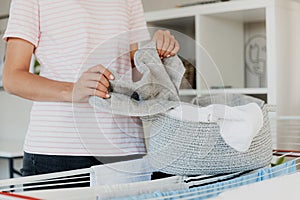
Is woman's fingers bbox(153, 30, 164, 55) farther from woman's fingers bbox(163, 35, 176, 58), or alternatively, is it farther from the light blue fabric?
the light blue fabric

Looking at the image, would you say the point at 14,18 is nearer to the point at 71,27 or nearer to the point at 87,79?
the point at 71,27

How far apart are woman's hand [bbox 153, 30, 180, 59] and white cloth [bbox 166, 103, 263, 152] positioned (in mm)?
144

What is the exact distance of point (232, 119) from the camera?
792 millimetres

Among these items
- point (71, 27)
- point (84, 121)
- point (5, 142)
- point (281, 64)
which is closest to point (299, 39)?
point (281, 64)

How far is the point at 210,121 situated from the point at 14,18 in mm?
512

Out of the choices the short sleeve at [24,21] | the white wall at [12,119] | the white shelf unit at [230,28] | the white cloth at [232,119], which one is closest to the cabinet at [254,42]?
the white shelf unit at [230,28]

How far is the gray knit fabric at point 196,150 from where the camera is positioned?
2.73ft

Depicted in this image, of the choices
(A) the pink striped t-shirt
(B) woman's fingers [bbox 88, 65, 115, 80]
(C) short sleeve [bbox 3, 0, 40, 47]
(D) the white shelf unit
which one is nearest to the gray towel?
(B) woman's fingers [bbox 88, 65, 115, 80]

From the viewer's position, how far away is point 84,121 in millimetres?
938

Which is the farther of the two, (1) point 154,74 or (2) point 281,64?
(2) point 281,64

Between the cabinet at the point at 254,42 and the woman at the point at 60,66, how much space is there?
31.0 inches

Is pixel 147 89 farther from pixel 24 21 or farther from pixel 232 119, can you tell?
pixel 24 21

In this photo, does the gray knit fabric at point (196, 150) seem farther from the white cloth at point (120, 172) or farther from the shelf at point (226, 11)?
the shelf at point (226, 11)

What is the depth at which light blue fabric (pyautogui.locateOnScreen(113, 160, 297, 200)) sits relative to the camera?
70 centimetres
